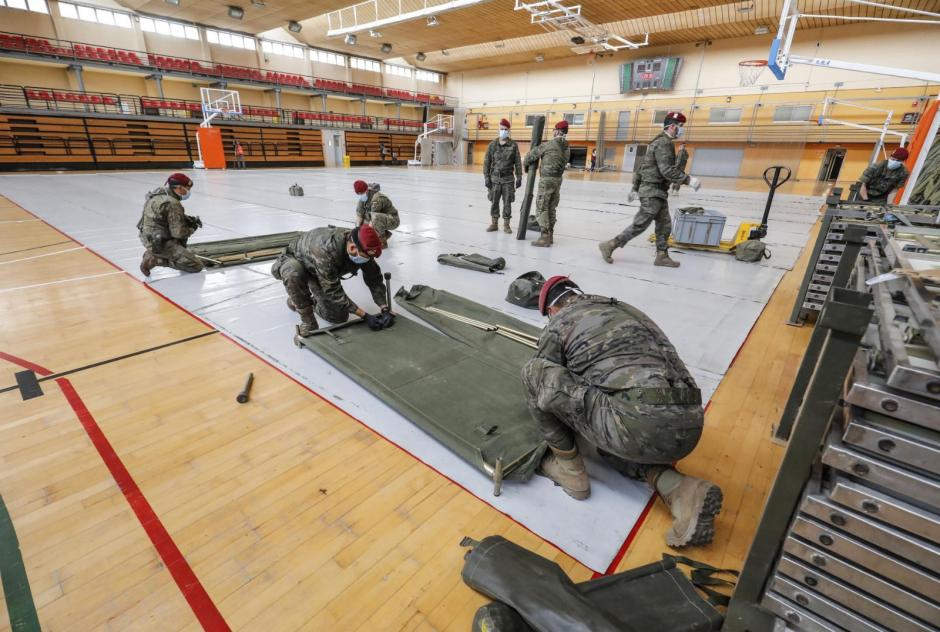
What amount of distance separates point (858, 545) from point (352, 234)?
10.0 feet

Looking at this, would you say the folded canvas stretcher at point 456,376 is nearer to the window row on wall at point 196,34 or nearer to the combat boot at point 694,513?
the combat boot at point 694,513

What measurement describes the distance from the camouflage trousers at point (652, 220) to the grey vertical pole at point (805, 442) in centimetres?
469

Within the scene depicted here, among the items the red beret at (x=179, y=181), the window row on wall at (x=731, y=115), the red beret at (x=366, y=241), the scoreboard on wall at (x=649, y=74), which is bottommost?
the red beret at (x=366, y=241)

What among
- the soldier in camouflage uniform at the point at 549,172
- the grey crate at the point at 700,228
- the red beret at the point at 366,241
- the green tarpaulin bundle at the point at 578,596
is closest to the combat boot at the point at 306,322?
the red beret at the point at 366,241

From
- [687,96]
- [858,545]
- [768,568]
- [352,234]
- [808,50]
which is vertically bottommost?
[768,568]

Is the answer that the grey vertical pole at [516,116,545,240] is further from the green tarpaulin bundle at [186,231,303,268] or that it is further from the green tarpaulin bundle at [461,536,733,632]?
the green tarpaulin bundle at [461,536,733,632]

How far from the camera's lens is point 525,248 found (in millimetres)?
6699

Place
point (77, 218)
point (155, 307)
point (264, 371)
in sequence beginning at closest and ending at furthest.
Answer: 1. point (264, 371)
2. point (155, 307)
3. point (77, 218)

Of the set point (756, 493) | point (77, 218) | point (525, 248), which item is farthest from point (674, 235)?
point (77, 218)

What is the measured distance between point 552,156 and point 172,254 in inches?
208

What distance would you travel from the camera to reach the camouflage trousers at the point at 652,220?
5.42 m

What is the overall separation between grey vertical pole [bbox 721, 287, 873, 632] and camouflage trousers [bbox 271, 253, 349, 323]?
317 cm

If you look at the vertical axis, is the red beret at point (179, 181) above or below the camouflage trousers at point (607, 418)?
above

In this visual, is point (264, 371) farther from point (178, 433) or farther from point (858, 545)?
point (858, 545)
